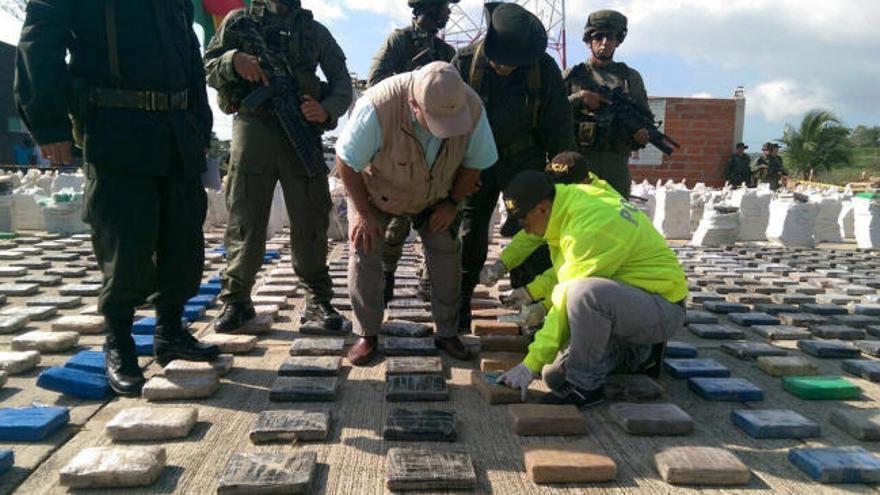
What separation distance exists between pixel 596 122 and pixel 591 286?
2248 millimetres

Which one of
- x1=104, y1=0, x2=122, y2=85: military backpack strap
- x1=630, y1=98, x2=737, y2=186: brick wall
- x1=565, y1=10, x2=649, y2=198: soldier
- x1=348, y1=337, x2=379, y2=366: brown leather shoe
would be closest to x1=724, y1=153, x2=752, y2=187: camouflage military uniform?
x1=630, y1=98, x2=737, y2=186: brick wall

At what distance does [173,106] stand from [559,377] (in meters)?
2.15

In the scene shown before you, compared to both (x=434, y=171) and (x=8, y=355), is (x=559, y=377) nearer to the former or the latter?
(x=434, y=171)

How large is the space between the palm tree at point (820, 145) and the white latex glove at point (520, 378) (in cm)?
2920

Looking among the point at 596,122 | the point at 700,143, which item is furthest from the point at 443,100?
the point at 700,143

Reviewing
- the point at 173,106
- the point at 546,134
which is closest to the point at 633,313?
the point at 546,134

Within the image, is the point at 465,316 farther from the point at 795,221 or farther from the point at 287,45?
the point at 795,221

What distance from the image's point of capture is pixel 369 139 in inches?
105

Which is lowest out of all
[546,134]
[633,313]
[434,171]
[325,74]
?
[633,313]

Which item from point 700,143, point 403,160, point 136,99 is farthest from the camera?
point 700,143

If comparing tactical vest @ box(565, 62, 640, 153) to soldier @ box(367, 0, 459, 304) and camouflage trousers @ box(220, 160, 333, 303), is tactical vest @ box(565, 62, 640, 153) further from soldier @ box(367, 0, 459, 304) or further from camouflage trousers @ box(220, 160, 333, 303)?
camouflage trousers @ box(220, 160, 333, 303)

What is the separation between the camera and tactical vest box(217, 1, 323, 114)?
131 inches

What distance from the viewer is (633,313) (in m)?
2.51

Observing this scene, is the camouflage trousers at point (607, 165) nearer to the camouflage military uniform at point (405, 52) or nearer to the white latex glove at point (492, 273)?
the camouflage military uniform at point (405, 52)
